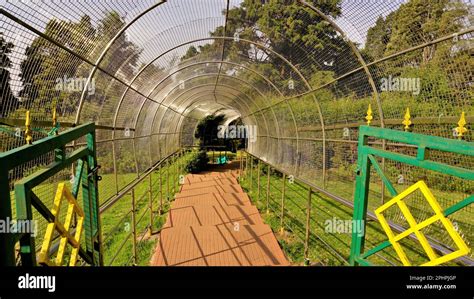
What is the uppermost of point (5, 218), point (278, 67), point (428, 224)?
point (278, 67)

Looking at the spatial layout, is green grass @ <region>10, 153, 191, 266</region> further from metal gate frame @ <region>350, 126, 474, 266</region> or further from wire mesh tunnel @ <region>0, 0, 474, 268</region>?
metal gate frame @ <region>350, 126, 474, 266</region>

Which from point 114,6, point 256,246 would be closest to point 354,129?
point 256,246

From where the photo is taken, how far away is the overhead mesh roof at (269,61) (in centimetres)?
241

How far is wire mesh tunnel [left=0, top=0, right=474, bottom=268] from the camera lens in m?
2.36

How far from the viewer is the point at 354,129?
184 inches

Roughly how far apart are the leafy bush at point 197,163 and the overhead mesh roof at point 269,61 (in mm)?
6112

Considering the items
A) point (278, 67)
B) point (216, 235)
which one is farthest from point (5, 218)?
point (278, 67)

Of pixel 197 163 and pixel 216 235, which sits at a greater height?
pixel 197 163

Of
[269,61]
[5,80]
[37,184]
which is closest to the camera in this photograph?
[37,184]

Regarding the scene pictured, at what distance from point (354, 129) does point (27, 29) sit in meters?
4.22

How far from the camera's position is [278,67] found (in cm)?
670

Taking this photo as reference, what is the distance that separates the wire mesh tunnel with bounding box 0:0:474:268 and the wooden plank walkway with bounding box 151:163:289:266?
58.9 inches

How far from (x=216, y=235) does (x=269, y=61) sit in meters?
3.99

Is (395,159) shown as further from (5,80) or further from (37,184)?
(5,80)
